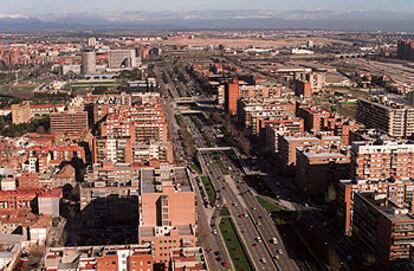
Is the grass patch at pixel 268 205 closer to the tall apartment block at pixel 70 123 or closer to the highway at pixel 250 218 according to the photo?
the highway at pixel 250 218

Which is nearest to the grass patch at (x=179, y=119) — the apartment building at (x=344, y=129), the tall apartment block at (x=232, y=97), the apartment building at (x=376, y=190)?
the tall apartment block at (x=232, y=97)


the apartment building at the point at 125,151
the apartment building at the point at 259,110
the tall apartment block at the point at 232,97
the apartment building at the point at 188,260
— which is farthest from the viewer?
the tall apartment block at the point at 232,97

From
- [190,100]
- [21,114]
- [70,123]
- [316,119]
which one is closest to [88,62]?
[190,100]

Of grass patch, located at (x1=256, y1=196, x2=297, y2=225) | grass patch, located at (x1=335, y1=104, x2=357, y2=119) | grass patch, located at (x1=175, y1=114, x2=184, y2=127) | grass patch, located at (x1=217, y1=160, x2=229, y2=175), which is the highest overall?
grass patch, located at (x1=335, y1=104, x2=357, y2=119)

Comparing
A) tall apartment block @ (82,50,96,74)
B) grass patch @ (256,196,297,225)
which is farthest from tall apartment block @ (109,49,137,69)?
grass patch @ (256,196,297,225)

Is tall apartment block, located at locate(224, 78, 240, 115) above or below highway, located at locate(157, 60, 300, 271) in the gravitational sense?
above

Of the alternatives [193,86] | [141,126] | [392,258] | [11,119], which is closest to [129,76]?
[193,86]

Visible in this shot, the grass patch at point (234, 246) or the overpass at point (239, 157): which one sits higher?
the overpass at point (239, 157)

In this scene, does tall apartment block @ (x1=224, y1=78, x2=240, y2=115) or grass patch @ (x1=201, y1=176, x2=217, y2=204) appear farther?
tall apartment block @ (x1=224, y1=78, x2=240, y2=115)

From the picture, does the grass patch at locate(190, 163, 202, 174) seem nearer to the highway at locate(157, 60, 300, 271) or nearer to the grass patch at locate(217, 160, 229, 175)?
the highway at locate(157, 60, 300, 271)
